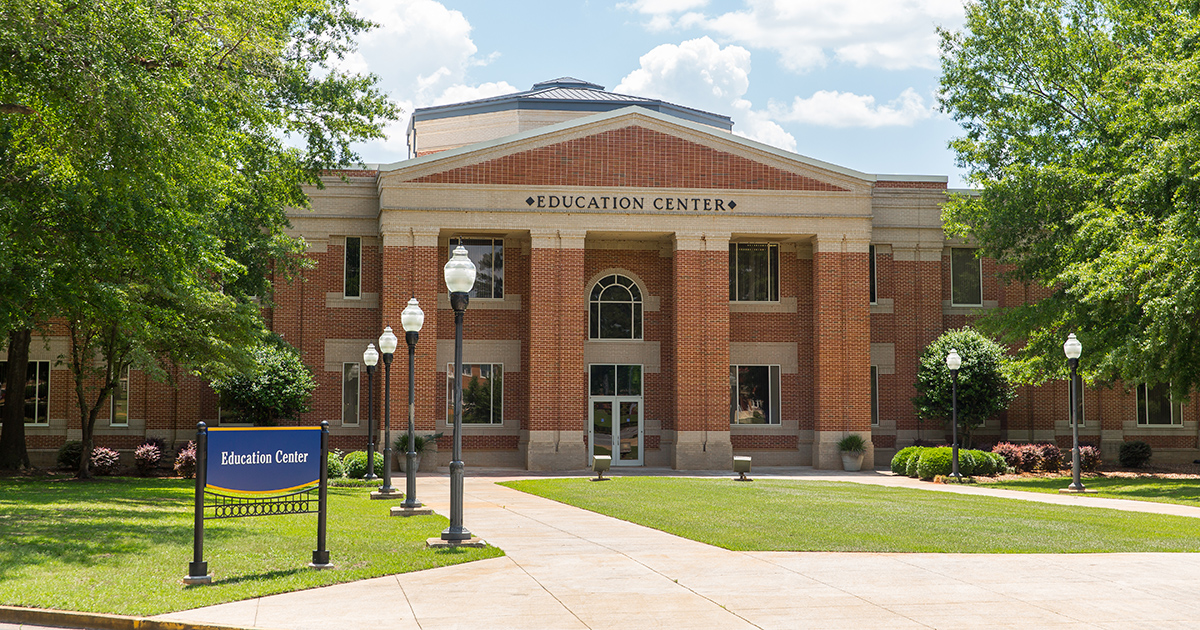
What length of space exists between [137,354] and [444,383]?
11.0 m

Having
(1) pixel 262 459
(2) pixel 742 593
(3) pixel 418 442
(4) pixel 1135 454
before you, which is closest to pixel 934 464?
(4) pixel 1135 454

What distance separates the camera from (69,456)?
32.0 metres

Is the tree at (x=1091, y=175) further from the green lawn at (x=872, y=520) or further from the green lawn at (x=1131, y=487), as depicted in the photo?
the green lawn at (x=872, y=520)

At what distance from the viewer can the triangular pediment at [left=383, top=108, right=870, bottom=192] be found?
3350cm

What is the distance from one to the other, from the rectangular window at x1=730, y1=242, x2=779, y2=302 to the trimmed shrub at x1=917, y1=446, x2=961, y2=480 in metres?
8.45

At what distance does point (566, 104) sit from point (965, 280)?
18.7 m

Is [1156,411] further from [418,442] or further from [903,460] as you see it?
[418,442]

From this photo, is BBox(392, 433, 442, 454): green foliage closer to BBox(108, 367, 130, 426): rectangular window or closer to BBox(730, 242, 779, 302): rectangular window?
BBox(108, 367, 130, 426): rectangular window

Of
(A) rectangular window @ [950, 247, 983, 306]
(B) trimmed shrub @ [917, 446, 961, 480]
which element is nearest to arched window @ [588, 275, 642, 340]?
(B) trimmed shrub @ [917, 446, 961, 480]

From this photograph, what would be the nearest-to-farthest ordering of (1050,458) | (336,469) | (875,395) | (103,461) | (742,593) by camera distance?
(742,593) < (336,469) < (103,461) < (1050,458) < (875,395)

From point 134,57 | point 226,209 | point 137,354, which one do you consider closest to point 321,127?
point 226,209

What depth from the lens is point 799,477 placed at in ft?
103

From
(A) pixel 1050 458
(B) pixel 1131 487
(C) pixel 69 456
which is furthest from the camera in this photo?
(A) pixel 1050 458

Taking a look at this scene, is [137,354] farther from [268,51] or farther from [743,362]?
[743,362]
